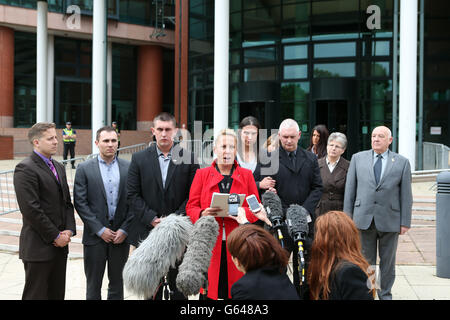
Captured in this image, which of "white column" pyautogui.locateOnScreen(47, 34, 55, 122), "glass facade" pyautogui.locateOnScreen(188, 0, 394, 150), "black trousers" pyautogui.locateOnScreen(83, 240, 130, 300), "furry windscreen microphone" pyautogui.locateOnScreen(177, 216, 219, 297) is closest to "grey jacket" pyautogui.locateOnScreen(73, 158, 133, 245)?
"black trousers" pyautogui.locateOnScreen(83, 240, 130, 300)

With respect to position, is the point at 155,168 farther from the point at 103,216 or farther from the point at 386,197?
the point at 386,197

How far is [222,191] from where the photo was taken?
4316 millimetres

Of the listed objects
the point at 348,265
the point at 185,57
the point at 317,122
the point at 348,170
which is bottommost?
the point at 348,265

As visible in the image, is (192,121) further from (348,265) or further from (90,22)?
(348,265)

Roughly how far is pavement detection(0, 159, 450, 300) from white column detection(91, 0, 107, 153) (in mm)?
7469

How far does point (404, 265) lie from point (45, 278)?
5341 millimetres

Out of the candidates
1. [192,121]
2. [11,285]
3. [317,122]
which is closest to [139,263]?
[11,285]

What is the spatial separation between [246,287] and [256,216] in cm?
117

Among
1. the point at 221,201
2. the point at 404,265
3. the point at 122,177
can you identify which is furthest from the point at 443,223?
the point at 122,177

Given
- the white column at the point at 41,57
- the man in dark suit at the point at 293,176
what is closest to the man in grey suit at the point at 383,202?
the man in dark suit at the point at 293,176

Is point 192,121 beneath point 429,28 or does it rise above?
beneath

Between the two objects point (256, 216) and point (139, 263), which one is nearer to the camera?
point (139, 263)

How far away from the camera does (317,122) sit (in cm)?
2000

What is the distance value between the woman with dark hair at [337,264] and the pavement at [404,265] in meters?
2.94
